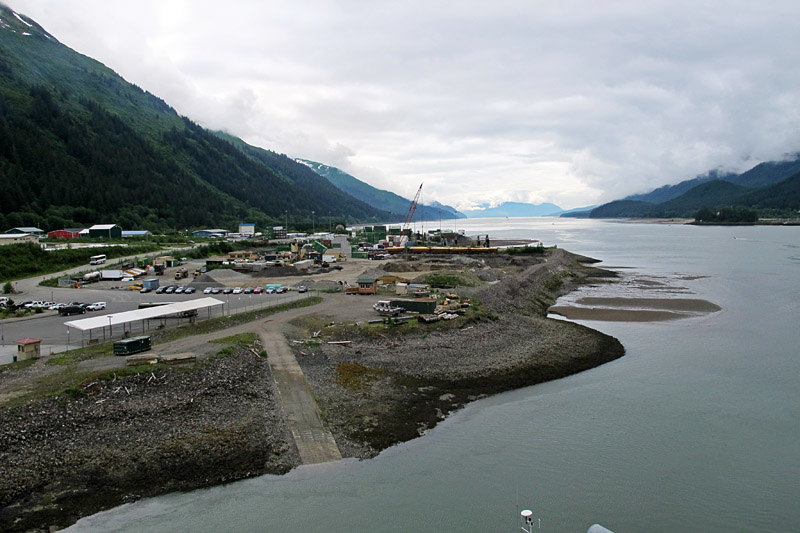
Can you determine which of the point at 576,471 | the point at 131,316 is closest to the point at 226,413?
the point at 131,316

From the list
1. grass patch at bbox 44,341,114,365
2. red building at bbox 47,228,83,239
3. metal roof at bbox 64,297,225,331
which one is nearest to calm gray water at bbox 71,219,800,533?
grass patch at bbox 44,341,114,365

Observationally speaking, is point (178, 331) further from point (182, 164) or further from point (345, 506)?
point (182, 164)

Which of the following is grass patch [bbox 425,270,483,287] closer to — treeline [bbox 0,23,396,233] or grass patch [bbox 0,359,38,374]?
grass patch [bbox 0,359,38,374]

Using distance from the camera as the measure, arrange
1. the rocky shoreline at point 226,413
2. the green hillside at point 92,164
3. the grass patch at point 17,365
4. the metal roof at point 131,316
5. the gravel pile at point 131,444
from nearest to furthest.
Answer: the gravel pile at point 131,444 → the rocky shoreline at point 226,413 → the grass patch at point 17,365 → the metal roof at point 131,316 → the green hillside at point 92,164

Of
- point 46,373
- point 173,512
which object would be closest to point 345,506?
point 173,512

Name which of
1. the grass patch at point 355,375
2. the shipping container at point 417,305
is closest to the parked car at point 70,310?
the shipping container at point 417,305

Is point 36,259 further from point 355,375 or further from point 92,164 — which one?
point 92,164

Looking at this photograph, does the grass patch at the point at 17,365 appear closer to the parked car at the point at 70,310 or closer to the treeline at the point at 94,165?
the parked car at the point at 70,310
